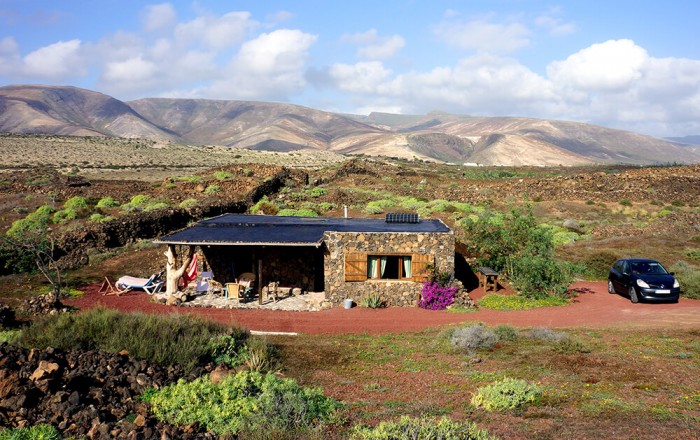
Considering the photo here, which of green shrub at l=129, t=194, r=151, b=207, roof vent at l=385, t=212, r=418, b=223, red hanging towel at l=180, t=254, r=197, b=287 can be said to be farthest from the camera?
green shrub at l=129, t=194, r=151, b=207

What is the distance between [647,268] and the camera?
18.1 m

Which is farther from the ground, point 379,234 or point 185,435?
point 379,234

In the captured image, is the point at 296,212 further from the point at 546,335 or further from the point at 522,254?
the point at 546,335

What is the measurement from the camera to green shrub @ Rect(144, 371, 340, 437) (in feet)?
23.8

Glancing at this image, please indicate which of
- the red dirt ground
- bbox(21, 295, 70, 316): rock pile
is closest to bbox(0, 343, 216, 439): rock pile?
the red dirt ground

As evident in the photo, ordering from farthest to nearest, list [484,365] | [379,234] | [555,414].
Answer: [379,234], [484,365], [555,414]

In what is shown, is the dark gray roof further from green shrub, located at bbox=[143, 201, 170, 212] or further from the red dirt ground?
green shrub, located at bbox=[143, 201, 170, 212]

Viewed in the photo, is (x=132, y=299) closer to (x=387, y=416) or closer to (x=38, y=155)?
(x=387, y=416)

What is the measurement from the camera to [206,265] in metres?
20.4

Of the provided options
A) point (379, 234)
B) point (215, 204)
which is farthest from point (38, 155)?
point (379, 234)

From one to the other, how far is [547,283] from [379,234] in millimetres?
6522

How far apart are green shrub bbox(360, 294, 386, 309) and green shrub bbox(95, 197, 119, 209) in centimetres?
2421

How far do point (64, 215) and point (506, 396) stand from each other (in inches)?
1247

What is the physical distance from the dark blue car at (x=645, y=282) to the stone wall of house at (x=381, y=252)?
6284 mm
